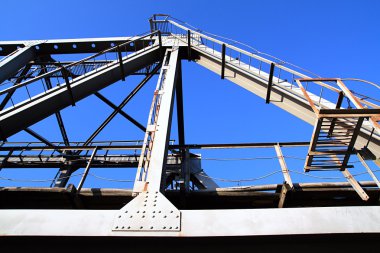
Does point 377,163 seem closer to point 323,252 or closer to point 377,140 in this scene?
point 377,140

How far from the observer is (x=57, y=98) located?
29.0ft

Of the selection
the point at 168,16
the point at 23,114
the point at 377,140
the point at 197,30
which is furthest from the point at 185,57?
the point at 377,140

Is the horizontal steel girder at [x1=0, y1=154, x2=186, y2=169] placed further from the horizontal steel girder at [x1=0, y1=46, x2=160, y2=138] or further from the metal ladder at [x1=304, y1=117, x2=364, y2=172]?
the metal ladder at [x1=304, y1=117, x2=364, y2=172]

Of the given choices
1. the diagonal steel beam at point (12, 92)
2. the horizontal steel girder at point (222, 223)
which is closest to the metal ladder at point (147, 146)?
the horizontal steel girder at point (222, 223)

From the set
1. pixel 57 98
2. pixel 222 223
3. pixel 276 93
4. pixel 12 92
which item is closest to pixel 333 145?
pixel 276 93

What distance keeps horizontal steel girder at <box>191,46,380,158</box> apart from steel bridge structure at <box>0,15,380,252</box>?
0.03m

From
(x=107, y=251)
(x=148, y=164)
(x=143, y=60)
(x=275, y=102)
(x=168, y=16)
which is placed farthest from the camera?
(x=168, y=16)

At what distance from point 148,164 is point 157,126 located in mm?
1243

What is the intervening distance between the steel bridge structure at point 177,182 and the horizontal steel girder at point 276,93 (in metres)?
0.03

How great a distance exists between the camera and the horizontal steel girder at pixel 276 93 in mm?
6986

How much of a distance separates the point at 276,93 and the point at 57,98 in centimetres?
652

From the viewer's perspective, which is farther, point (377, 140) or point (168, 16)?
point (168, 16)

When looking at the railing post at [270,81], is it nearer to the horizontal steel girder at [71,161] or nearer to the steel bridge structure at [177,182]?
the steel bridge structure at [177,182]

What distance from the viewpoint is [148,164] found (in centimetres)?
529
